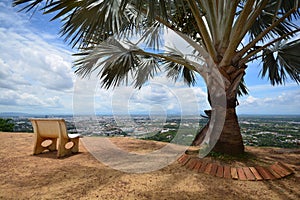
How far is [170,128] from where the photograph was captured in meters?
4.36

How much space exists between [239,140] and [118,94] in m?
2.58

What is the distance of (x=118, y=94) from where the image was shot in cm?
435

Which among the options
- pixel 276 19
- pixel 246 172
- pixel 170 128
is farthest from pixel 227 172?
pixel 276 19

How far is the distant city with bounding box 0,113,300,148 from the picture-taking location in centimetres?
386

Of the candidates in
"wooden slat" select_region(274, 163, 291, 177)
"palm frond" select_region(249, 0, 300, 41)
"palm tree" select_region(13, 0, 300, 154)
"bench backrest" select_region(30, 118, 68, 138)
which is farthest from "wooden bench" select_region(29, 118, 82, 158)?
"palm frond" select_region(249, 0, 300, 41)

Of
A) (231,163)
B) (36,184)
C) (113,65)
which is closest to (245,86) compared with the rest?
(231,163)

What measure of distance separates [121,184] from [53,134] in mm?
1970

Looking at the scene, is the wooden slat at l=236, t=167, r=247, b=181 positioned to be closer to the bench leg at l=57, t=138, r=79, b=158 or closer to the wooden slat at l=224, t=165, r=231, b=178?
the wooden slat at l=224, t=165, r=231, b=178

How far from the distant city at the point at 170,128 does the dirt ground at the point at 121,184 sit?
41.1 inches

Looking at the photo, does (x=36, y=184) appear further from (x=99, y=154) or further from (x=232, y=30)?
(x=232, y=30)

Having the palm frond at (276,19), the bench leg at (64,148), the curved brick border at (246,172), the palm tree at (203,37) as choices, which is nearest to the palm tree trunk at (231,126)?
the palm tree at (203,37)

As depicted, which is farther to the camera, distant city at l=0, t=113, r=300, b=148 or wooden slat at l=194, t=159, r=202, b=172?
distant city at l=0, t=113, r=300, b=148

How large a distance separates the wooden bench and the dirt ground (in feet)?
1.71

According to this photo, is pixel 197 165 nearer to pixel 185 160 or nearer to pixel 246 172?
pixel 185 160
